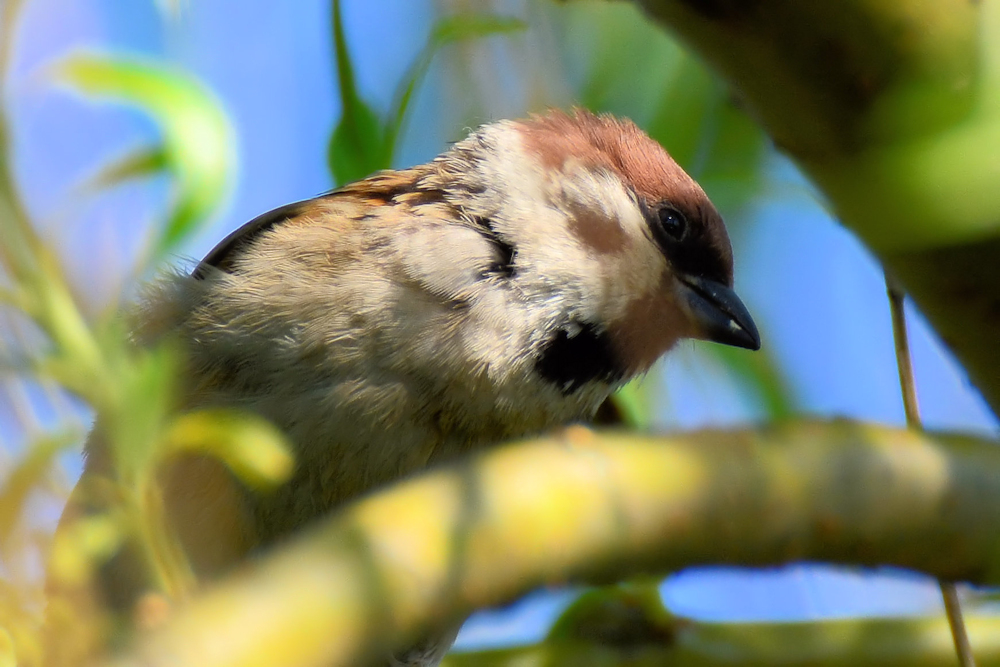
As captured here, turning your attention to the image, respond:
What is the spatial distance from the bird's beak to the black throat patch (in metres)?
0.25

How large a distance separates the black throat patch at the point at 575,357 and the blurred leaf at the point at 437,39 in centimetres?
58

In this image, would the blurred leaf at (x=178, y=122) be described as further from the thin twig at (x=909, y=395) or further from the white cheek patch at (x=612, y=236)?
the white cheek patch at (x=612, y=236)

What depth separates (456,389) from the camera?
2.30m

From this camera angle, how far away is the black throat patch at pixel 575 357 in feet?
7.78

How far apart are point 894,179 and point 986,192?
0.52 feet

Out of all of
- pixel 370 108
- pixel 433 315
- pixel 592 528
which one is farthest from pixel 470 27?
pixel 592 528

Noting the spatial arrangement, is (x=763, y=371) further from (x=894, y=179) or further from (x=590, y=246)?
(x=894, y=179)

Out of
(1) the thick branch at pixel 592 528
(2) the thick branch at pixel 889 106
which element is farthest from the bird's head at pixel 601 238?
(1) the thick branch at pixel 592 528

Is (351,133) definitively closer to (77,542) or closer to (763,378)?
(763,378)

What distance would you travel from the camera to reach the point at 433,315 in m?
2.31

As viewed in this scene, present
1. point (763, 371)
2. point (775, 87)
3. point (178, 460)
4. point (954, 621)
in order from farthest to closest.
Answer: point (763, 371) < point (178, 460) < point (954, 621) < point (775, 87)

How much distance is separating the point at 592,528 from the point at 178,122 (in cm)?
66

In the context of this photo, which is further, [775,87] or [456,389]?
[456,389]

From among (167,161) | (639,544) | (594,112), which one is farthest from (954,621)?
(594,112)
